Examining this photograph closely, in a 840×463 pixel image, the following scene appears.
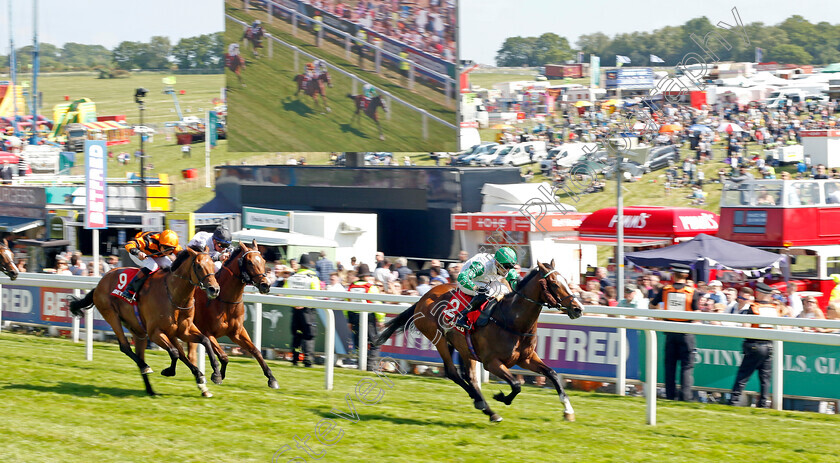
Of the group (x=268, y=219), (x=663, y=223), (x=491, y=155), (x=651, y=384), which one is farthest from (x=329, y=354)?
(x=491, y=155)

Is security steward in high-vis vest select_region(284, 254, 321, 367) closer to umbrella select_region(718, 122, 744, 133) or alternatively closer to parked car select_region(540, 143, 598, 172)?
parked car select_region(540, 143, 598, 172)

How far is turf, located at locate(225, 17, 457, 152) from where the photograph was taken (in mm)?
20188

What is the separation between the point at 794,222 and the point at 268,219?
10.0 m

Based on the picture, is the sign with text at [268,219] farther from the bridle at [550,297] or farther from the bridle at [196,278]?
the bridle at [550,297]

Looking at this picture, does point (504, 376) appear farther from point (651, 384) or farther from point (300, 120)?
point (300, 120)

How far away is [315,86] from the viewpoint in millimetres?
21484

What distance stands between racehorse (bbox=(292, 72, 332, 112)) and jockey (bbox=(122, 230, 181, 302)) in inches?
513

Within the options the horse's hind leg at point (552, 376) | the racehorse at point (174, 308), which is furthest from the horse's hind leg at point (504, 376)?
the racehorse at point (174, 308)

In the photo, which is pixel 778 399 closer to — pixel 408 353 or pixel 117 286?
pixel 408 353

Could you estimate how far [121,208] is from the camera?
20359 mm

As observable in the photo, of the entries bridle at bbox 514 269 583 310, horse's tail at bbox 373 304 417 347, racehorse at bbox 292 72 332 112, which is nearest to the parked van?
racehorse at bbox 292 72 332 112

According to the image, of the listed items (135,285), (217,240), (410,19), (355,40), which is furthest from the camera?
(355,40)

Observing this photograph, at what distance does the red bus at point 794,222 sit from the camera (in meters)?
14.5

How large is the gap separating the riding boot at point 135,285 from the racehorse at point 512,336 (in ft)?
9.13
